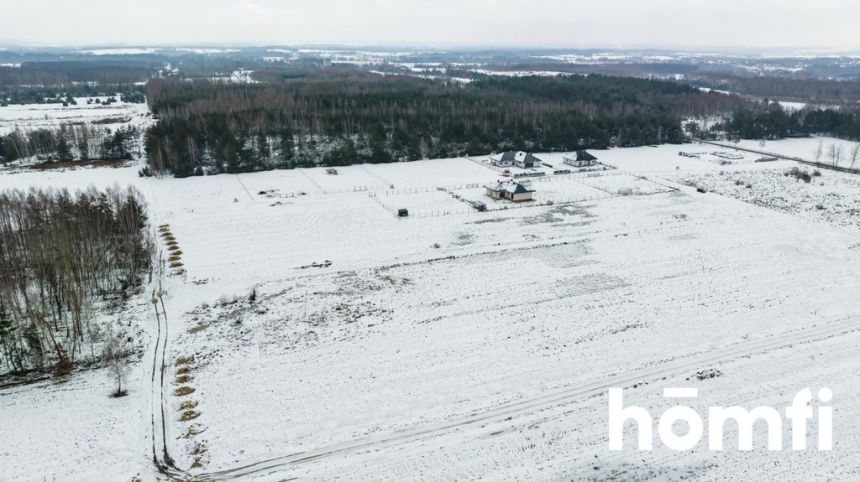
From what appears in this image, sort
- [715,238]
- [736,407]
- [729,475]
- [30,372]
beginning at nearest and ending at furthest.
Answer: [729,475] < [736,407] < [30,372] < [715,238]

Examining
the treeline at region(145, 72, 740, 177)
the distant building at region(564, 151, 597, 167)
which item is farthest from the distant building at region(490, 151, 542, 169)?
the treeline at region(145, 72, 740, 177)

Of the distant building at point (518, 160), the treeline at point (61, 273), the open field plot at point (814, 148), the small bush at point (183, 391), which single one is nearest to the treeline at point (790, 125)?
the open field plot at point (814, 148)

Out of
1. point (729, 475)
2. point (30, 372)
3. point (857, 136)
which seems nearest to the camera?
point (729, 475)

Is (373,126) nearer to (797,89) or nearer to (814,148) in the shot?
(814,148)

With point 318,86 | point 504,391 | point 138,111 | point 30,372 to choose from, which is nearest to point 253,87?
point 318,86

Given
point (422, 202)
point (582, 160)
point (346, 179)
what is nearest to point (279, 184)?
point (346, 179)

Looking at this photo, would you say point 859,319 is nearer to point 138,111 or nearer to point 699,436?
point 699,436

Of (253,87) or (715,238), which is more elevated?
(253,87)
